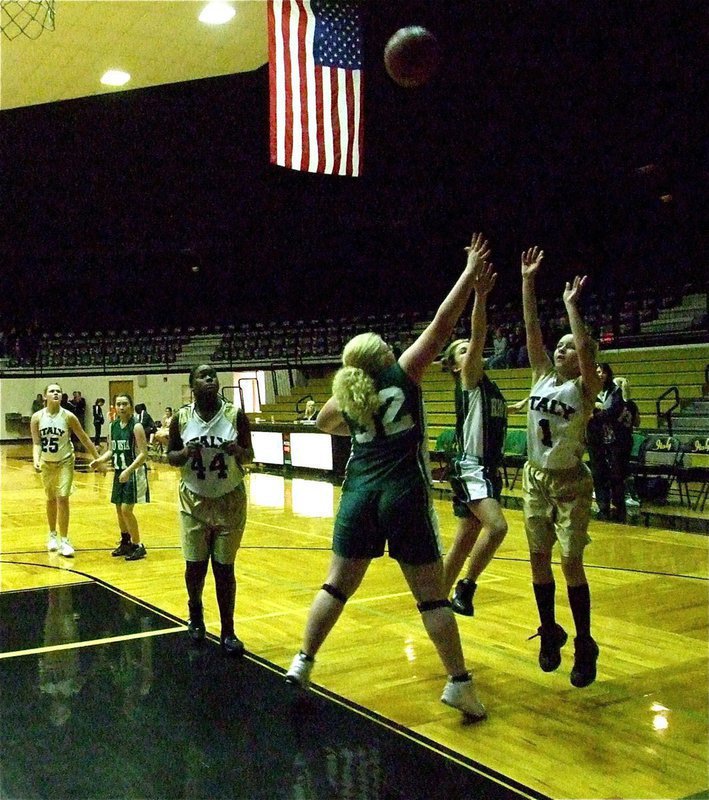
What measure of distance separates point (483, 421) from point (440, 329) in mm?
1512

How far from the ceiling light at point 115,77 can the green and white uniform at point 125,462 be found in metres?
4.32

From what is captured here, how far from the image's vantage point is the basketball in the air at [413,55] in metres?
5.47

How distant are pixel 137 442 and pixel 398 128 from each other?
9.80 metres

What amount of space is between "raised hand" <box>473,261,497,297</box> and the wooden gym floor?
5.88 feet

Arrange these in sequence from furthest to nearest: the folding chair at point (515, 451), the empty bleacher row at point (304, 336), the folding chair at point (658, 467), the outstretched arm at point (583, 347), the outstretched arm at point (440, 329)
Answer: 1. the empty bleacher row at point (304, 336)
2. the folding chair at point (515, 451)
3. the folding chair at point (658, 467)
4. the outstretched arm at point (583, 347)
5. the outstretched arm at point (440, 329)

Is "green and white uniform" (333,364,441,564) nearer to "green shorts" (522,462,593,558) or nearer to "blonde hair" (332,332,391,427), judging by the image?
"blonde hair" (332,332,391,427)

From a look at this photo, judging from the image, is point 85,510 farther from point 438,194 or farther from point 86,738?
point 438,194

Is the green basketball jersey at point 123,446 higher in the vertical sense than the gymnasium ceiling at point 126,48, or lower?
lower

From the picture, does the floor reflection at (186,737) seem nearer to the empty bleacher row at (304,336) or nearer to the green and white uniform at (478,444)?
the green and white uniform at (478,444)

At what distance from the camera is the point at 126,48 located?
29.7 ft

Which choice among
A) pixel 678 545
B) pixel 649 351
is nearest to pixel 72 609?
pixel 678 545

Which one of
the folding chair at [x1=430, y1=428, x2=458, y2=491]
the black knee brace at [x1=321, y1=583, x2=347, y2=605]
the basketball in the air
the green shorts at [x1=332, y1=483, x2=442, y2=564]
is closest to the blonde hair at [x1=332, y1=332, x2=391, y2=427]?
the green shorts at [x1=332, y1=483, x2=442, y2=564]

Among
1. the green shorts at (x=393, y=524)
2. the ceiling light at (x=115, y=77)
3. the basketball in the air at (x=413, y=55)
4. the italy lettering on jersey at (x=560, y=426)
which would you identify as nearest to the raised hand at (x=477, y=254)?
the italy lettering on jersey at (x=560, y=426)

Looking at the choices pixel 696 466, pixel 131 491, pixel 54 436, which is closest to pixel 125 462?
pixel 131 491
